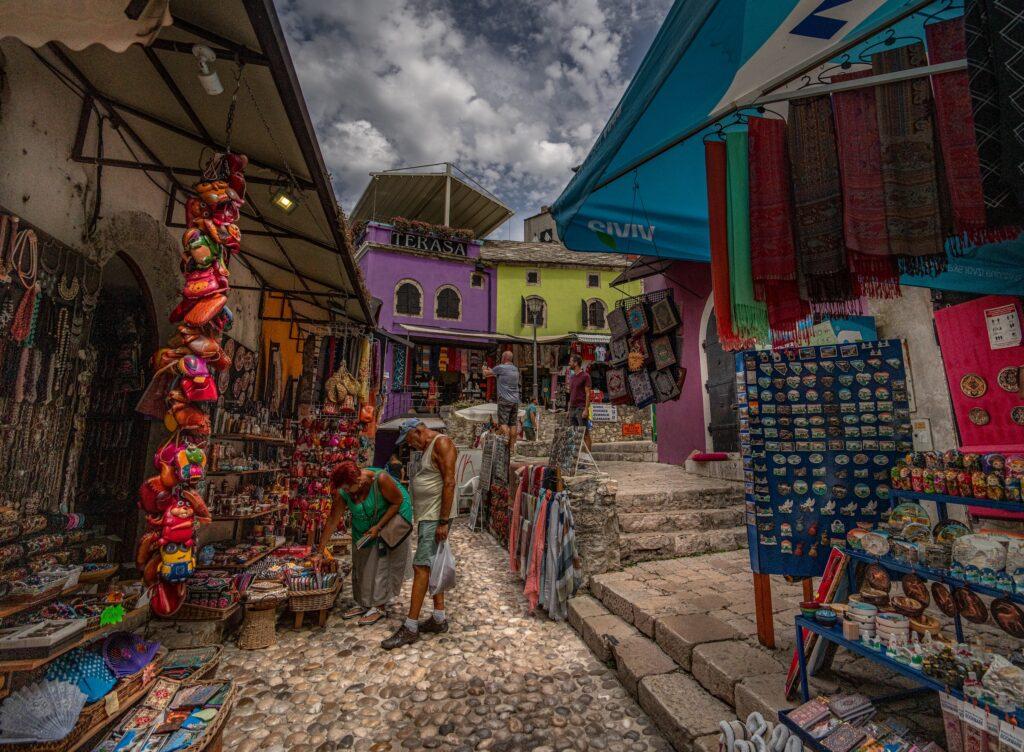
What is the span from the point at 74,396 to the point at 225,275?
165 centimetres

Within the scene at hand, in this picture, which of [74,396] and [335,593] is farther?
[335,593]

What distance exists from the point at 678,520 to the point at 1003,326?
336 centimetres

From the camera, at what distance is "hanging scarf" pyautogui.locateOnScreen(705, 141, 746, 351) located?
2.59 m

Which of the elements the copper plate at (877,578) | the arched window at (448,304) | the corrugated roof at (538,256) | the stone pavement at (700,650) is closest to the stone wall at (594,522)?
the stone pavement at (700,650)

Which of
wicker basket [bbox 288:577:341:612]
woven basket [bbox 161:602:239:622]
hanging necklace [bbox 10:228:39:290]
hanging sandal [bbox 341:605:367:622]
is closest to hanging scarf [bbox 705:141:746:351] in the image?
hanging necklace [bbox 10:228:39:290]

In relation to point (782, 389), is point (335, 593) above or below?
below

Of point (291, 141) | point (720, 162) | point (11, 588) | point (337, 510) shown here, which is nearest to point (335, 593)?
point (337, 510)

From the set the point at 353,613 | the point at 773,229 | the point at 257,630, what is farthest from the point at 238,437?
the point at 773,229

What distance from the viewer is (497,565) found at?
6145 mm

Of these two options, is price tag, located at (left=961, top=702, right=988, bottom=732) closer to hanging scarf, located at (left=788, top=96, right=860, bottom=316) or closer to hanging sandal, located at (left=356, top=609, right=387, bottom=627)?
hanging scarf, located at (left=788, top=96, right=860, bottom=316)

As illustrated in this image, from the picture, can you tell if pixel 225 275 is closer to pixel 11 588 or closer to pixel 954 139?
pixel 11 588

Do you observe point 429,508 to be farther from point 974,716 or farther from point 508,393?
point 508,393

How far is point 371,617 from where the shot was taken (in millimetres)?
4395

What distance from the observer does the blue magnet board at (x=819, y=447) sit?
9.13 feet
